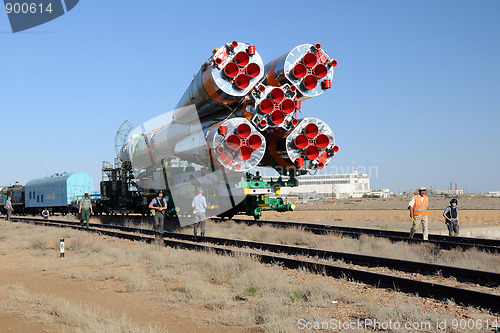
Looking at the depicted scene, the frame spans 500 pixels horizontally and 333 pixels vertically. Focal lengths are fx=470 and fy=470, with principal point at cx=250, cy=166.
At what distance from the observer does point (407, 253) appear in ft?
39.5

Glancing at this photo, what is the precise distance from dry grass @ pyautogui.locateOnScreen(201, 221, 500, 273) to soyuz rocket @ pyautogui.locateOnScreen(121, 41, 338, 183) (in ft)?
9.18

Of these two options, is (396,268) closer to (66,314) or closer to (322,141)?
(66,314)

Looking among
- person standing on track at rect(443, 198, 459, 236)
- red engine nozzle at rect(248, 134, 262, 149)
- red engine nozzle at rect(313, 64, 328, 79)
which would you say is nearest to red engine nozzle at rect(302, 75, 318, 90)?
red engine nozzle at rect(313, 64, 328, 79)

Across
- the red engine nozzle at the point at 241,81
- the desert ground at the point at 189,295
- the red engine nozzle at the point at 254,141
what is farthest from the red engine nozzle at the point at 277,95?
the desert ground at the point at 189,295

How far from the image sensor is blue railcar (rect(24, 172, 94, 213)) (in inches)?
1508

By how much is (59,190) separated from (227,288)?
34008 millimetres

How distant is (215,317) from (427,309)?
3046 millimetres

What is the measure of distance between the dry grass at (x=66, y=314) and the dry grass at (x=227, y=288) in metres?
0.02

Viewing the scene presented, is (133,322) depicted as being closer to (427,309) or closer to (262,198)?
(427,309)

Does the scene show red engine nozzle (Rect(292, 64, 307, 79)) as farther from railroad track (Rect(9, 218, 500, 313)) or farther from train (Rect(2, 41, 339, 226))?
railroad track (Rect(9, 218, 500, 313))

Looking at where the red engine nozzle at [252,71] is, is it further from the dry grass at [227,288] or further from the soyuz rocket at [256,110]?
the dry grass at [227,288]

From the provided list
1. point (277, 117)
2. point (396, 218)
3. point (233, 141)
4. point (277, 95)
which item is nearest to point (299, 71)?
point (277, 95)

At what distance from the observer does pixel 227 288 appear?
890cm

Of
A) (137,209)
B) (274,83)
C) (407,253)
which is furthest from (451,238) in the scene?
(137,209)
